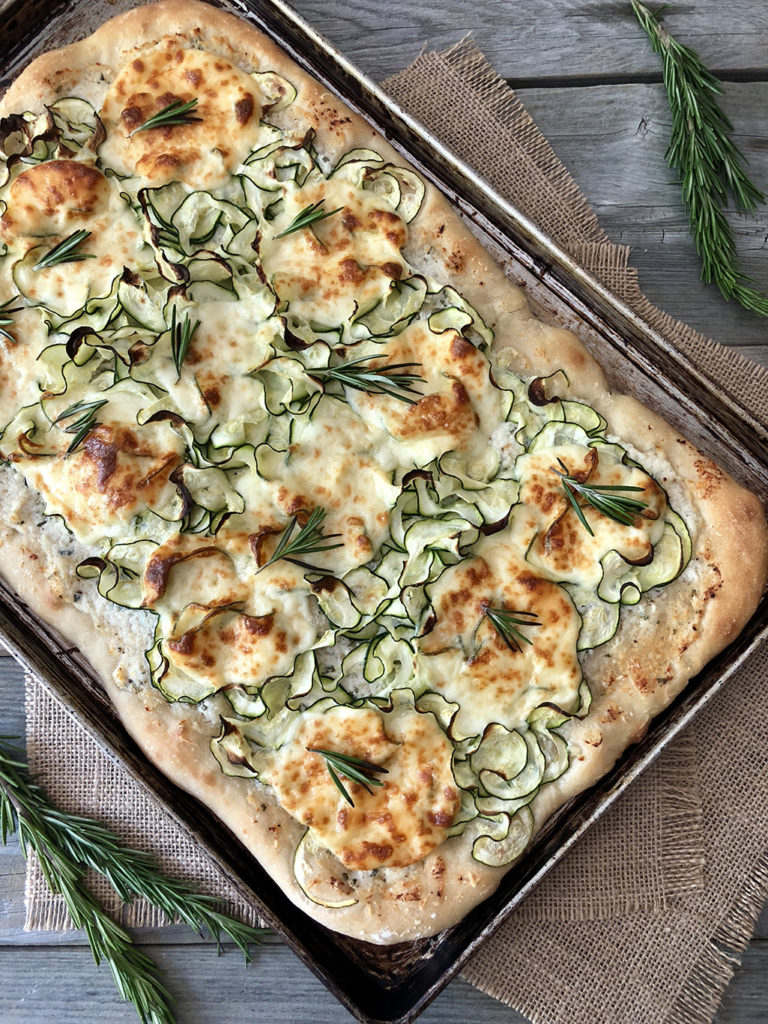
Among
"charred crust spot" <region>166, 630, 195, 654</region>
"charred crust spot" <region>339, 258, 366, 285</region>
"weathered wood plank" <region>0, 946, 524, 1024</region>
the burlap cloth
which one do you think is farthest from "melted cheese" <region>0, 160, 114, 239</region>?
"weathered wood plank" <region>0, 946, 524, 1024</region>

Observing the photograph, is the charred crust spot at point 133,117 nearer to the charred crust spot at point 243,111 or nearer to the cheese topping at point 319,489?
the cheese topping at point 319,489

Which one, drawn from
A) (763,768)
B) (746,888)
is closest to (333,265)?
(763,768)

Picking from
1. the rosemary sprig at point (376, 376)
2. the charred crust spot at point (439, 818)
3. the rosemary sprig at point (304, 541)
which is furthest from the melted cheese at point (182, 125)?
the charred crust spot at point (439, 818)

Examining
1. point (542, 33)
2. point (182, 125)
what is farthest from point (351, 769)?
point (542, 33)

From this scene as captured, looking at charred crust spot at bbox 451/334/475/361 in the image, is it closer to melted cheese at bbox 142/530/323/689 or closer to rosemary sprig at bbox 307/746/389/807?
melted cheese at bbox 142/530/323/689

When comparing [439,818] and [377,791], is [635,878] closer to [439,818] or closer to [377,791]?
[439,818]
